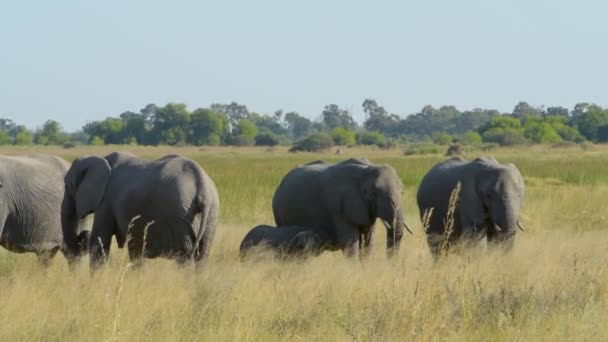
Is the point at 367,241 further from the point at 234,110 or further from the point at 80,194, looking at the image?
the point at 234,110

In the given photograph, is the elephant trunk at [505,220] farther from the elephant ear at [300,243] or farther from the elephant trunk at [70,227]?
the elephant trunk at [70,227]

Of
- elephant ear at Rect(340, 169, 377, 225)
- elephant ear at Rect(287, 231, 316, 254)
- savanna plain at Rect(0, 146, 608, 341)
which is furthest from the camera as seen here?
elephant ear at Rect(340, 169, 377, 225)

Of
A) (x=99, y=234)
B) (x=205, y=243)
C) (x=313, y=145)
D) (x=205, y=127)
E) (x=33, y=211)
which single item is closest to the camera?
(x=205, y=243)

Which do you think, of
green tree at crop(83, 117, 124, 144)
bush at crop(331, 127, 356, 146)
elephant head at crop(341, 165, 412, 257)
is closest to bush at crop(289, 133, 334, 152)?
bush at crop(331, 127, 356, 146)

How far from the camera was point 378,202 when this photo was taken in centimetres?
1283

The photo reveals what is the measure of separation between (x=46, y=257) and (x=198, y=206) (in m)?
2.34

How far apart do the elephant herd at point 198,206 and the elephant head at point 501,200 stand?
0.01 meters

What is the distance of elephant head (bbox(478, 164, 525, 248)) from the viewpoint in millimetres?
13180

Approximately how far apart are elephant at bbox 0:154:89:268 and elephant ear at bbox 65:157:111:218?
0.58m

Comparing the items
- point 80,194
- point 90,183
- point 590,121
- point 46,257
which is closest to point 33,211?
point 46,257

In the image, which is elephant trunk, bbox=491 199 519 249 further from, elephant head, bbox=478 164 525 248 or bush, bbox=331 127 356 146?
bush, bbox=331 127 356 146

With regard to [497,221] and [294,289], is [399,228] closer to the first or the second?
[497,221]

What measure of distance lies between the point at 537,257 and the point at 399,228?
1.47 metres

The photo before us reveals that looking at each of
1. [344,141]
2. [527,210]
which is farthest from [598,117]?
[527,210]
